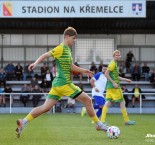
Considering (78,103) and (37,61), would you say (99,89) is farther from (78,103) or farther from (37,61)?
(78,103)

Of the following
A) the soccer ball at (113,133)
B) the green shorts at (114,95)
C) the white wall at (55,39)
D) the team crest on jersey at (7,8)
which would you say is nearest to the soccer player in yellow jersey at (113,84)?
the green shorts at (114,95)

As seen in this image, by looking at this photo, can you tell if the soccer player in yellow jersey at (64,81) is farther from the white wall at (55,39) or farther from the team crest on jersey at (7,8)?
the white wall at (55,39)

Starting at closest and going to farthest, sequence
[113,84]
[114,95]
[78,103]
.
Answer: [113,84]
[114,95]
[78,103]

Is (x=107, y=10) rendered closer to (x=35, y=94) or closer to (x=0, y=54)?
(x=35, y=94)

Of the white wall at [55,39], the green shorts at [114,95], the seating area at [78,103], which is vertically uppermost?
the white wall at [55,39]

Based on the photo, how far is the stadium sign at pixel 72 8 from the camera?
33.7 metres

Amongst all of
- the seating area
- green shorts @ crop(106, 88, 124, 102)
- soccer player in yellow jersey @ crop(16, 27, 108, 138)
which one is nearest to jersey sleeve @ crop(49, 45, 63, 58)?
soccer player in yellow jersey @ crop(16, 27, 108, 138)

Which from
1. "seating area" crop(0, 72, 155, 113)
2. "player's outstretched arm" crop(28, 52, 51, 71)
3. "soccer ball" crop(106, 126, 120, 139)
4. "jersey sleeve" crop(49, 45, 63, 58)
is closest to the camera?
"player's outstretched arm" crop(28, 52, 51, 71)

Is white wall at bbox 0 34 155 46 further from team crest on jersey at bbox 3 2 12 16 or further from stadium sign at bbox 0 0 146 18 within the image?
team crest on jersey at bbox 3 2 12 16

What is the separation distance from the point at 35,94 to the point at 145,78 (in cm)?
846

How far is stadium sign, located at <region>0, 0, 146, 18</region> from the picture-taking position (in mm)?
33656

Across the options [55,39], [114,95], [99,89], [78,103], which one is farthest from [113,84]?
[55,39]

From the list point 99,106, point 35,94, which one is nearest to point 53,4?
point 35,94

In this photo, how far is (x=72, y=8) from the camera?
3409cm
